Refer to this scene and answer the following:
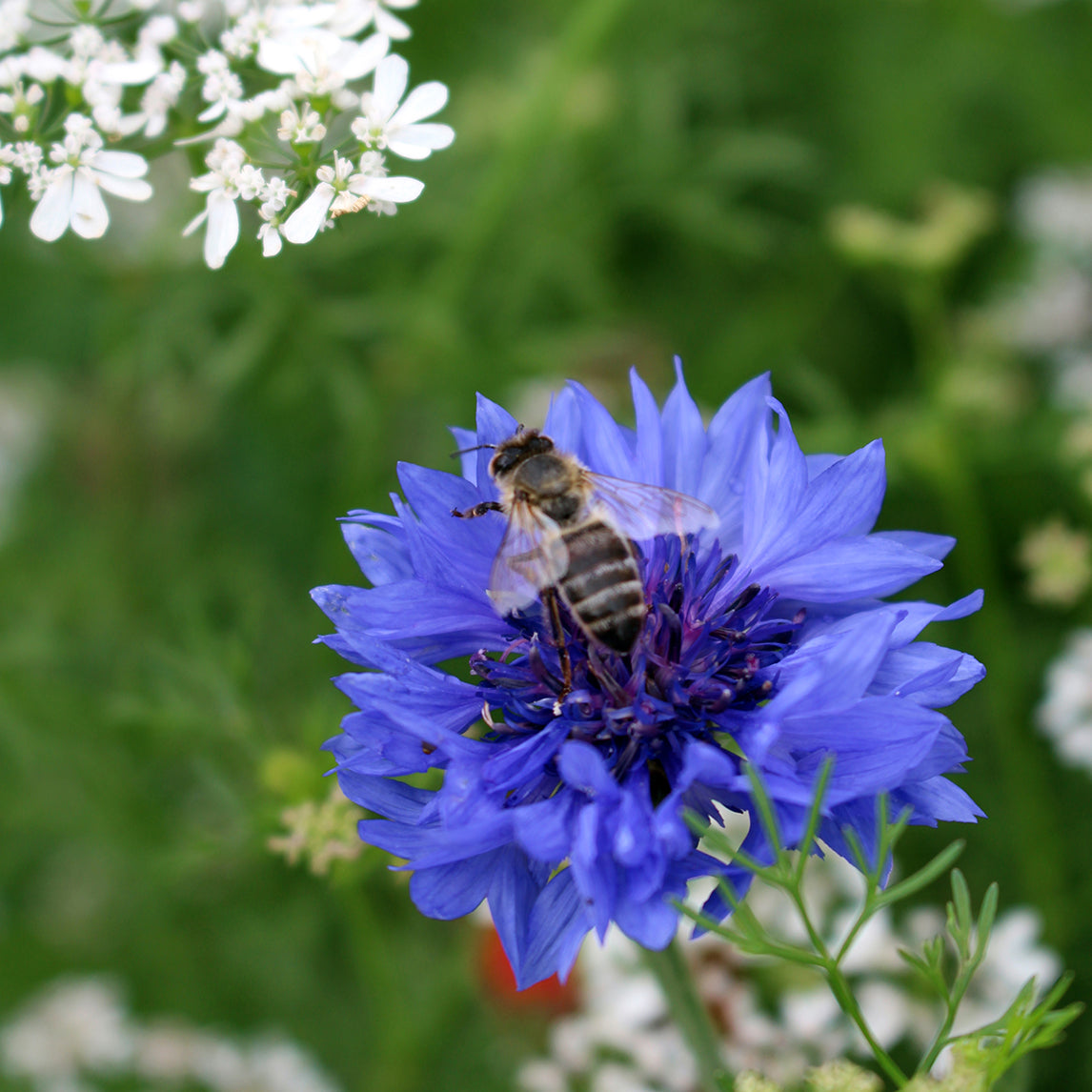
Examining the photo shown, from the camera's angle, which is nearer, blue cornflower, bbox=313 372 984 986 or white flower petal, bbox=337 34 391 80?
blue cornflower, bbox=313 372 984 986

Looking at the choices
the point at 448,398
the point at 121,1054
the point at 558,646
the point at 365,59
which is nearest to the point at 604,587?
the point at 558,646

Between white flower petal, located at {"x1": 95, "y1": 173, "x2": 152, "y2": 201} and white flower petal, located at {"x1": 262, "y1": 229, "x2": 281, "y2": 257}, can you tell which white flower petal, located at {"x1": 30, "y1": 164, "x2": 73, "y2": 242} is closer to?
white flower petal, located at {"x1": 95, "y1": 173, "x2": 152, "y2": 201}

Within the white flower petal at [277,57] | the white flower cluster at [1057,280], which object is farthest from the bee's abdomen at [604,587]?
the white flower cluster at [1057,280]

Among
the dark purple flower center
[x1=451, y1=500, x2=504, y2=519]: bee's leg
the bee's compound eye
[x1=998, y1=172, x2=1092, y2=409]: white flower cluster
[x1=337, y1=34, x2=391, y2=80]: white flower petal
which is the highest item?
[x1=998, y1=172, x2=1092, y2=409]: white flower cluster

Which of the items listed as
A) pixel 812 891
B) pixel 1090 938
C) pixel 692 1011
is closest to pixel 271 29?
pixel 692 1011

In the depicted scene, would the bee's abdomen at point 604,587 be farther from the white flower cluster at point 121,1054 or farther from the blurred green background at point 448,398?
the white flower cluster at point 121,1054

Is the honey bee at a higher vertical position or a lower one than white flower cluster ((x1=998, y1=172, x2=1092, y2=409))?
lower

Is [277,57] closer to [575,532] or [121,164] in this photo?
[121,164]

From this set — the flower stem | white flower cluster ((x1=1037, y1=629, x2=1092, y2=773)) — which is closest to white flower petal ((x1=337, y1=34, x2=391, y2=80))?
the flower stem
